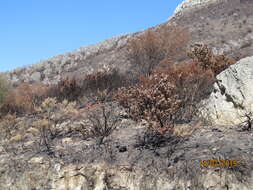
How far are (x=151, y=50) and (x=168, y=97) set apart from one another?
7616 mm

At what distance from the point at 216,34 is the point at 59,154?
20.1 meters

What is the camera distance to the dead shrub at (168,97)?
446 centimetres

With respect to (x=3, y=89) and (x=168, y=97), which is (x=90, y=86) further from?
(x=168, y=97)

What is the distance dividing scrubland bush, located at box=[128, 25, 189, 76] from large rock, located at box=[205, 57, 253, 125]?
21.5ft

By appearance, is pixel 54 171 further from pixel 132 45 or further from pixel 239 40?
pixel 239 40

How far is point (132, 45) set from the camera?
12422 millimetres

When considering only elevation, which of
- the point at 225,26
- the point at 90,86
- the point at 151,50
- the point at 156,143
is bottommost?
the point at 156,143

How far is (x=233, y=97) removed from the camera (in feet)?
15.3

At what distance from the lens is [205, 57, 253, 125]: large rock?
447cm

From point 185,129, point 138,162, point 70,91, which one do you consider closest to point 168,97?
point 185,129

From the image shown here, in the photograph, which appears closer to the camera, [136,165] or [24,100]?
[136,165]

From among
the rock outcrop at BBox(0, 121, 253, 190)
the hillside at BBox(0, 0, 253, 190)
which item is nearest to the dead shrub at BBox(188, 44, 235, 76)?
the hillside at BBox(0, 0, 253, 190)
